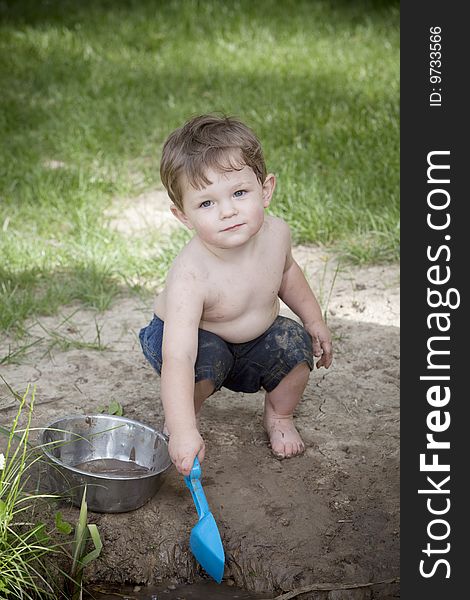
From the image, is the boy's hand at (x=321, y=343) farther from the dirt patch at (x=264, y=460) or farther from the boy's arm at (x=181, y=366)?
the boy's arm at (x=181, y=366)

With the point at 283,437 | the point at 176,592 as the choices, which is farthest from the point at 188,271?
the point at 176,592

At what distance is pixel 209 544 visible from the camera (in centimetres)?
241

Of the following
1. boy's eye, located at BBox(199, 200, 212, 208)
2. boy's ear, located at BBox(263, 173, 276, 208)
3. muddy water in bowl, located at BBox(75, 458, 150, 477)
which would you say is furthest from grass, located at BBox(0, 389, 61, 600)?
boy's ear, located at BBox(263, 173, 276, 208)

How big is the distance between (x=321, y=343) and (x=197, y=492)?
28.2 inches

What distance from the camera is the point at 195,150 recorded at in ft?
8.63

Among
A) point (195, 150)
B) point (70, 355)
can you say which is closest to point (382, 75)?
point (70, 355)

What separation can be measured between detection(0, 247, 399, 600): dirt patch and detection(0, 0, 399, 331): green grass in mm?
380

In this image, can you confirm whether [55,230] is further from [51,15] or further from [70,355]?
[51,15]

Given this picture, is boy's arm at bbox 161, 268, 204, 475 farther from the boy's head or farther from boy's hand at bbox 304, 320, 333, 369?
boy's hand at bbox 304, 320, 333, 369

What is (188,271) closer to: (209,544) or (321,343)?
(321,343)

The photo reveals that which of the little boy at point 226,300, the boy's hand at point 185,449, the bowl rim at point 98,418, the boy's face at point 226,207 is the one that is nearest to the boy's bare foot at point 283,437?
the little boy at point 226,300

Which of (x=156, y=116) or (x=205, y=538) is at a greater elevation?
(x=205, y=538)

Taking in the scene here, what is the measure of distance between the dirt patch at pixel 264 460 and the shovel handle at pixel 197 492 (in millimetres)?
147

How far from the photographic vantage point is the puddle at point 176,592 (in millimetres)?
2475
